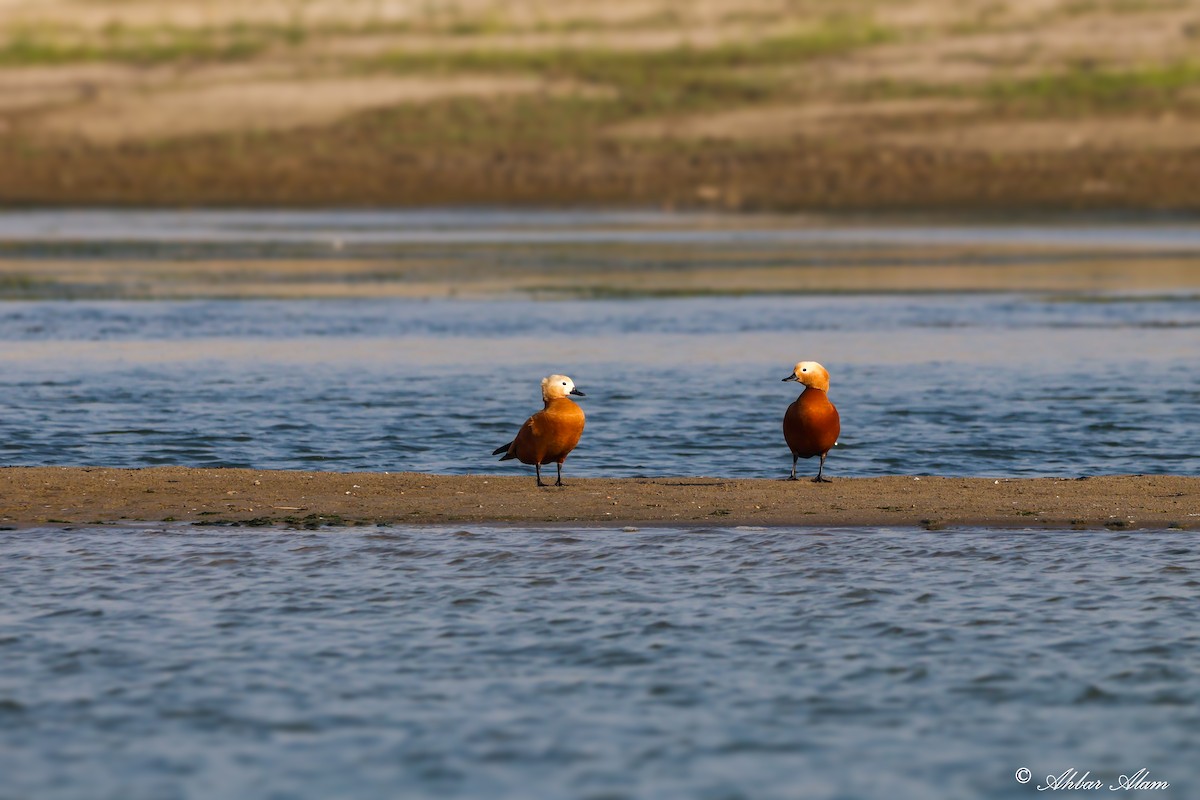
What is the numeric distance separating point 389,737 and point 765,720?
1.95 meters

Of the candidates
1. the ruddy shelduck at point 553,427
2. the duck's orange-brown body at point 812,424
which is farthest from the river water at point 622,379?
the ruddy shelduck at point 553,427

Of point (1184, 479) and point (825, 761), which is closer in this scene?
point (825, 761)

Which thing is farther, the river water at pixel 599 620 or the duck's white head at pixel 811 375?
the duck's white head at pixel 811 375

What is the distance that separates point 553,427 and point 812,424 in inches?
85.2

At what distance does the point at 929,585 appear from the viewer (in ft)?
44.5

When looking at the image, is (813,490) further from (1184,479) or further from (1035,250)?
(1035,250)

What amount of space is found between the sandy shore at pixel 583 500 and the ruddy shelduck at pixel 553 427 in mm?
337

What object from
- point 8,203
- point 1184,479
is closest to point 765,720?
point 1184,479

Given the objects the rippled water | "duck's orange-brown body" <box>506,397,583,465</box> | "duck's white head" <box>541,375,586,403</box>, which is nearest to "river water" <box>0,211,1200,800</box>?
the rippled water

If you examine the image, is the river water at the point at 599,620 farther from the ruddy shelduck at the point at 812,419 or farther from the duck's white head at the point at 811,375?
the duck's white head at the point at 811,375

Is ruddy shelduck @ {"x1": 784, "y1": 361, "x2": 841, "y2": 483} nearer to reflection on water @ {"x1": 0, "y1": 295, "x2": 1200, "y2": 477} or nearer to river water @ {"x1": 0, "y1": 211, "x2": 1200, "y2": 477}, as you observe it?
river water @ {"x1": 0, "y1": 211, "x2": 1200, "y2": 477}

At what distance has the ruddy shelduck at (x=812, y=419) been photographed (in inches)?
664

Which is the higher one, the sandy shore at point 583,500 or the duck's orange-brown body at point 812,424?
the duck's orange-brown body at point 812,424

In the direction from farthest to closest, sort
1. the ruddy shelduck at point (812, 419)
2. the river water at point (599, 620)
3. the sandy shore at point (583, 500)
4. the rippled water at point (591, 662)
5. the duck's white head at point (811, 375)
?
the duck's white head at point (811, 375) < the ruddy shelduck at point (812, 419) < the sandy shore at point (583, 500) < the river water at point (599, 620) < the rippled water at point (591, 662)
